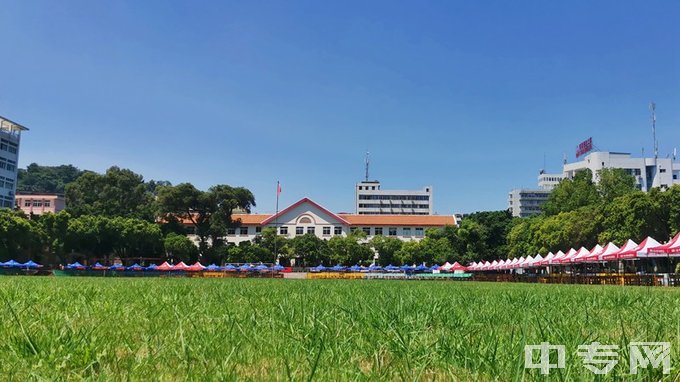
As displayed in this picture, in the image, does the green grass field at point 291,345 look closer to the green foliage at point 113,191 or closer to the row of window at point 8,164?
the green foliage at point 113,191

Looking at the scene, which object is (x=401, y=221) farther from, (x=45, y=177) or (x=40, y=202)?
(x=45, y=177)

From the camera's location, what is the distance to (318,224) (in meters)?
96.5

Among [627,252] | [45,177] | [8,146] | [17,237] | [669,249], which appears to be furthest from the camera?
[45,177]

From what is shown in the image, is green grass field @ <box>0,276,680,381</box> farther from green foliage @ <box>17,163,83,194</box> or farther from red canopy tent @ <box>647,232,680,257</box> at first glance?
green foliage @ <box>17,163,83,194</box>

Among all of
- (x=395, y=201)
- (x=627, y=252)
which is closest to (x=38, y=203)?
(x=395, y=201)

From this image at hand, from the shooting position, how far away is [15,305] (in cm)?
414

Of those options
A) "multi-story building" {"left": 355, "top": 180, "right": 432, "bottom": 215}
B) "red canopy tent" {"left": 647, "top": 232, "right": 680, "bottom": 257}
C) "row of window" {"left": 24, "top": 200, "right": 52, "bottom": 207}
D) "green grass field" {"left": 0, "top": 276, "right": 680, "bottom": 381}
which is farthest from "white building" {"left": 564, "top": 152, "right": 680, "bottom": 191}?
"green grass field" {"left": 0, "top": 276, "right": 680, "bottom": 381}

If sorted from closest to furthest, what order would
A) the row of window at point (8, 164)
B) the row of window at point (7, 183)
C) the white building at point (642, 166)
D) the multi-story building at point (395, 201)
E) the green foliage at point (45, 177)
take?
the row of window at point (7, 183) < the row of window at point (8, 164) < the white building at point (642, 166) < the multi-story building at point (395, 201) < the green foliage at point (45, 177)

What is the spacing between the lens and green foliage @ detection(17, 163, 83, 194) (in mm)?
159000

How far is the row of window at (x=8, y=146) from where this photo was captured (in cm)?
8369

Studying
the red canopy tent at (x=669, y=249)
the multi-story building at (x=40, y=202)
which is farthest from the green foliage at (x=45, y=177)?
the red canopy tent at (x=669, y=249)

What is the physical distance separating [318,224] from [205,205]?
85.1ft

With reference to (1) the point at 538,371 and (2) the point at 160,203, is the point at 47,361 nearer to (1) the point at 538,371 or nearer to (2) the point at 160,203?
(1) the point at 538,371

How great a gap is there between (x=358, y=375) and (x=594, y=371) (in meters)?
0.88
